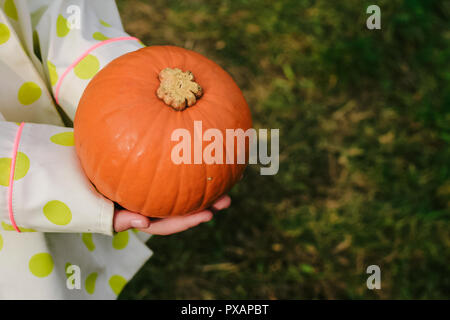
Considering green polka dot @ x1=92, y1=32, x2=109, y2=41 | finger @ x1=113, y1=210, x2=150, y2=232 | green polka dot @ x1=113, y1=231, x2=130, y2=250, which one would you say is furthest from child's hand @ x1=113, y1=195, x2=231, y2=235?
green polka dot @ x1=92, y1=32, x2=109, y2=41

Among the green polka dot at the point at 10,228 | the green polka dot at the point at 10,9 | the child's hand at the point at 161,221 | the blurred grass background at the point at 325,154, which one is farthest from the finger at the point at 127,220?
the blurred grass background at the point at 325,154

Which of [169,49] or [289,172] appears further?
[289,172]

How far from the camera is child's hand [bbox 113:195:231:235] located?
1.31 metres

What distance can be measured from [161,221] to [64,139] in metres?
0.44

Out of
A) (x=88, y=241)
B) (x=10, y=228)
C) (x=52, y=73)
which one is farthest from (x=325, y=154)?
(x=10, y=228)

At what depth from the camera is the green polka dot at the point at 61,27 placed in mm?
1447

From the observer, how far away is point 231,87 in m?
1.24

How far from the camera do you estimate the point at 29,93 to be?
4.64 feet

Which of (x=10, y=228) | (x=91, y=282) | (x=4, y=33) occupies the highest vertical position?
(x=4, y=33)

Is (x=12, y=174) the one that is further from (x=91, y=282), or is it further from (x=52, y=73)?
(x=91, y=282)

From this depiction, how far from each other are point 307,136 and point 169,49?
1.64 m

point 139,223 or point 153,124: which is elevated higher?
point 153,124

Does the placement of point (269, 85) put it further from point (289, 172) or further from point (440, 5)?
point (440, 5)
